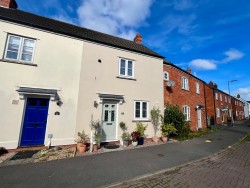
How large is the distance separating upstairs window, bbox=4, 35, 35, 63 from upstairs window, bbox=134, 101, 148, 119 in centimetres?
749

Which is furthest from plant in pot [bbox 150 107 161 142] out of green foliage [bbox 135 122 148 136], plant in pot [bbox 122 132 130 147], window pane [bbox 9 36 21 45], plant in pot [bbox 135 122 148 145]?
window pane [bbox 9 36 21 45]

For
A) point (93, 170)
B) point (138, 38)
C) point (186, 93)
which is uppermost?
point (138, 38)

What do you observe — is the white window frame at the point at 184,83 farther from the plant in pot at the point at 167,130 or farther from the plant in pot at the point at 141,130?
the plant in pot at the point at 141,130

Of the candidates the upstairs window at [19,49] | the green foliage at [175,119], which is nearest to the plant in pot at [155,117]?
the green foliage at [175,119]

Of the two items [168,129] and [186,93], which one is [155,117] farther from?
[186,93]

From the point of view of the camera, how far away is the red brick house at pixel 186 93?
46.2ft

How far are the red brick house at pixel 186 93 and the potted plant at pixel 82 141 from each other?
25.2ft

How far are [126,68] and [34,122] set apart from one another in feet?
22.9

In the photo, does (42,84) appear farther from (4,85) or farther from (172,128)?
(172,128)

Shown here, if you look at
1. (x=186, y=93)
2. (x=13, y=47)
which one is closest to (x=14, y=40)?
(x=13, y=47)

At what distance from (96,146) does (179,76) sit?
38.8ft

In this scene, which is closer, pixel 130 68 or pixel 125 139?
pixel 125 139

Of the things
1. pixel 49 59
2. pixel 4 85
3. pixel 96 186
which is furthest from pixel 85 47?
pixel 96 186

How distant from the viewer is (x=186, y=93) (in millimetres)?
16484
